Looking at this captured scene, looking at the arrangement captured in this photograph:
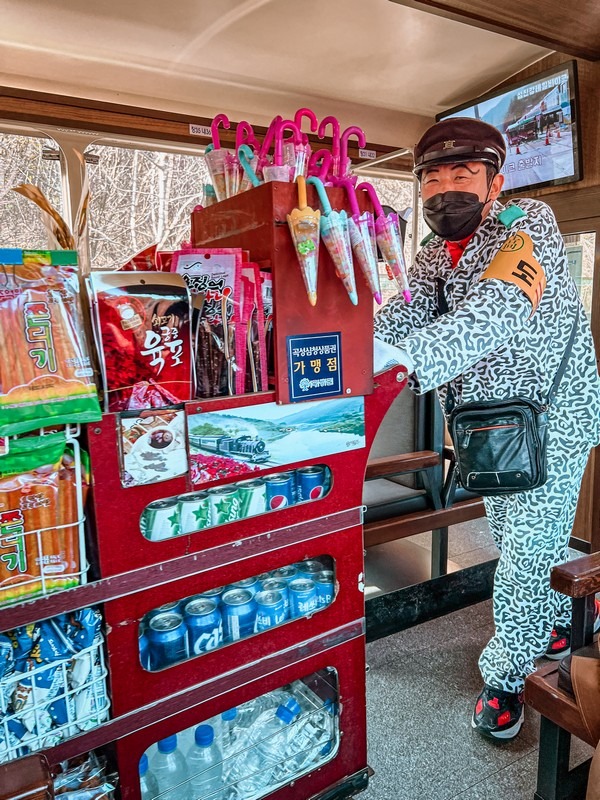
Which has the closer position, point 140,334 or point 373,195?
point 140,334

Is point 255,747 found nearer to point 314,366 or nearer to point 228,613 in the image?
point 228,613

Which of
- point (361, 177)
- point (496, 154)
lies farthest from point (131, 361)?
point (361, 177)

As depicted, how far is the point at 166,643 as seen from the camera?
4.13 feet

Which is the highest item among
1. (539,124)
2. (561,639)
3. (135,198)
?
(539,124)

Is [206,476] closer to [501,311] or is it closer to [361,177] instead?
[501,311]

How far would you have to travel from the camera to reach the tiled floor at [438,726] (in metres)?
1.68

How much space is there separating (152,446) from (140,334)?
22 centimetres

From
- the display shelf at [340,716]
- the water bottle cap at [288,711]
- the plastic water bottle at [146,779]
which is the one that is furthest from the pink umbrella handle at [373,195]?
the plastic water bottle at [146,779]

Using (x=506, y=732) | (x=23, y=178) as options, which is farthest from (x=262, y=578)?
(x=23, y=178)

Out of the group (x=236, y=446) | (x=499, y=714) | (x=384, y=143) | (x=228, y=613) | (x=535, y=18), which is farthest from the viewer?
(x=384, y=143)

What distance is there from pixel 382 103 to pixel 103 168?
5.86ft

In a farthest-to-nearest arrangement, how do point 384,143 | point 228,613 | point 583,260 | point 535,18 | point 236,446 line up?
point 384,143
point 583,260
point 535,18
point 228,613
point 236,446

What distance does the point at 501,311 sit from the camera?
1.51 metres

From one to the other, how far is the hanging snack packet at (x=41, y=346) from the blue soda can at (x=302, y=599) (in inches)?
27.0
